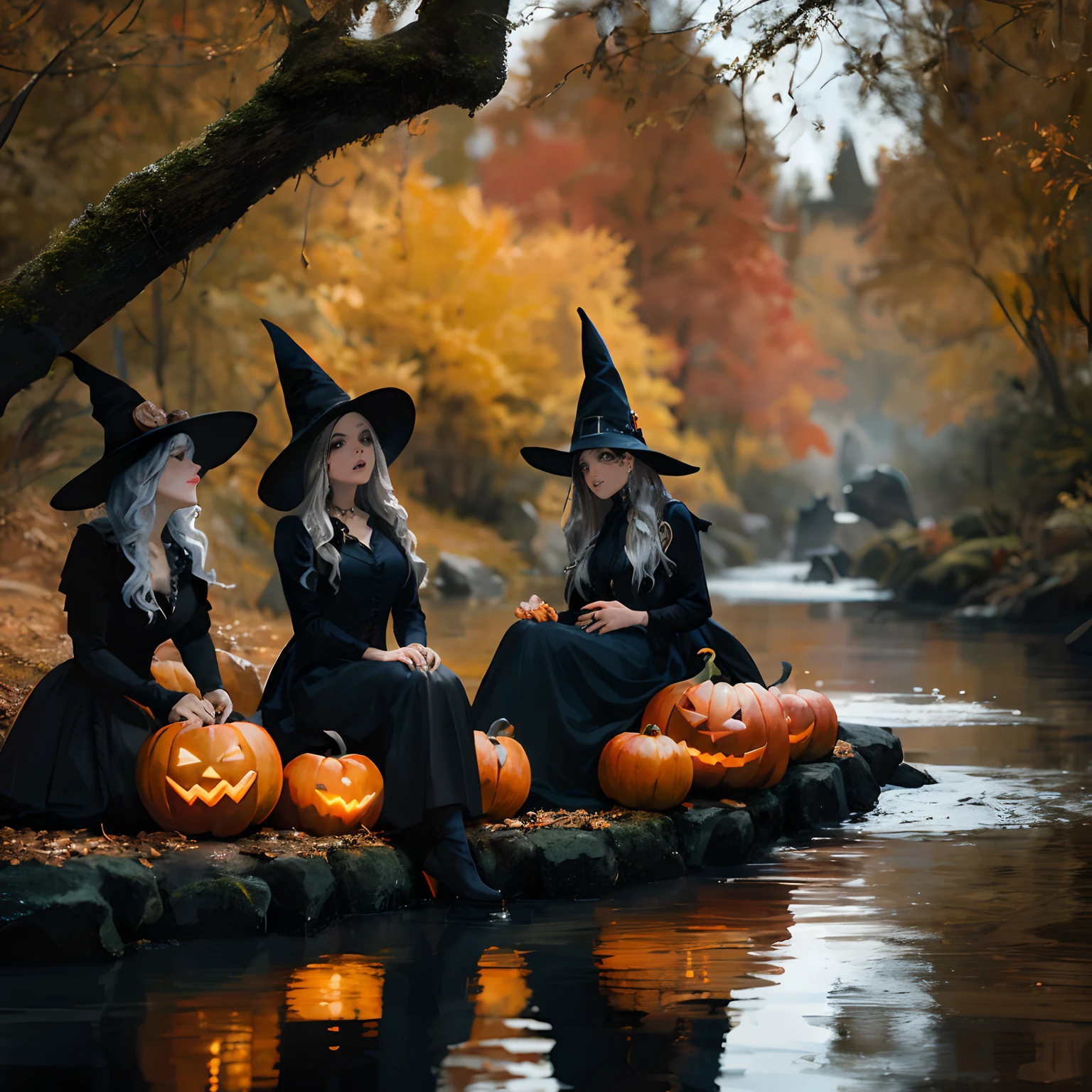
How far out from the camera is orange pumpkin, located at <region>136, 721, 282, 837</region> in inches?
205

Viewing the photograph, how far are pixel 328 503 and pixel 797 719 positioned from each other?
7.84 feet

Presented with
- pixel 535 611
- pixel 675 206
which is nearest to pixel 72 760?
pixel 535 611

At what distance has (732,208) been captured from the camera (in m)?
36.8

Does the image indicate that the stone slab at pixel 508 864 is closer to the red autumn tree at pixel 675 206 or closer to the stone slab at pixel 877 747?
the stone slab at pixel 877 747

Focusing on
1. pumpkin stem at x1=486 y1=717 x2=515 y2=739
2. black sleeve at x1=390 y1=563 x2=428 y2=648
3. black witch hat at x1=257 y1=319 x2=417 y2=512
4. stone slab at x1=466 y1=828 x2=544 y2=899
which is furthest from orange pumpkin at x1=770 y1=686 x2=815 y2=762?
black witch hat at x1=257 y1=319 x2=417 y2=512

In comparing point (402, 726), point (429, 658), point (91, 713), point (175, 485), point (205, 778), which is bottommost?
point (205, 778)

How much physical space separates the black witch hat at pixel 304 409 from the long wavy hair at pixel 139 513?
376 mm

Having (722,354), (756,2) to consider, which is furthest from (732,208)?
(756,2)

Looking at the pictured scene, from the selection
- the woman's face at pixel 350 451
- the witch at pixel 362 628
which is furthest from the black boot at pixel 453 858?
the woman's face at pixel 350 451

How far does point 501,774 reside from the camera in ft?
19.1

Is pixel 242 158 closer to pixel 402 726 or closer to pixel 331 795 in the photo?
pixel 402 726

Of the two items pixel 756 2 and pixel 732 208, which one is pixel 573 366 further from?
pixel 756 2

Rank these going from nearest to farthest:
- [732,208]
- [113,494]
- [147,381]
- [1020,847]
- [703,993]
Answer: [703,993] → [113,494] → [1020,847] → [147,381] → [732,208]

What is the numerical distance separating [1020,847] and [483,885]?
2.42m
